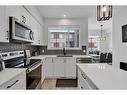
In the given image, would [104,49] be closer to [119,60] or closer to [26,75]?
[119,60]

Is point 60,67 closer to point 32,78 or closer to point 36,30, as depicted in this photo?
→ point 36,30

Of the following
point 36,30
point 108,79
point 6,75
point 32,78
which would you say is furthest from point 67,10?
point 108,79

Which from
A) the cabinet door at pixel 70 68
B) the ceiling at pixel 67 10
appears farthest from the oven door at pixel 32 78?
the cabinet door at pixel 70 68

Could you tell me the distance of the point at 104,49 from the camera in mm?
10859

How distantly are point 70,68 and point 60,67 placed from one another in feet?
1.20

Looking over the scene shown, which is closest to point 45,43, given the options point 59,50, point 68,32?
point 59,50

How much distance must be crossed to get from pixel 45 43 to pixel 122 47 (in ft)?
12.7

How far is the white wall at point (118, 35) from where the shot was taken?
9.70ft

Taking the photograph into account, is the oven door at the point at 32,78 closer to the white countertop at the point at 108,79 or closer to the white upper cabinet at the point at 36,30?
the white countertop at the point at 108,79

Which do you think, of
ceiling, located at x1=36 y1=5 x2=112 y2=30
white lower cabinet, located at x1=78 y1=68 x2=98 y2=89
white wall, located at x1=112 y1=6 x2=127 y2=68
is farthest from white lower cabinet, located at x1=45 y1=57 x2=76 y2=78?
white lower cabinet, located at x1=78 y1=68 x2=98 y2=89

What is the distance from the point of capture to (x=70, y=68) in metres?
5.54

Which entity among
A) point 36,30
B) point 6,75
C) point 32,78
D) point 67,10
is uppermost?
point 67,10

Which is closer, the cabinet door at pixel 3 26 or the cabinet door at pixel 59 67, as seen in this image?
the cabinet door at pixel 3 26

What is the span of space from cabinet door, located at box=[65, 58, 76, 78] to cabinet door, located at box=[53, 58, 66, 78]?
15 centimetres
